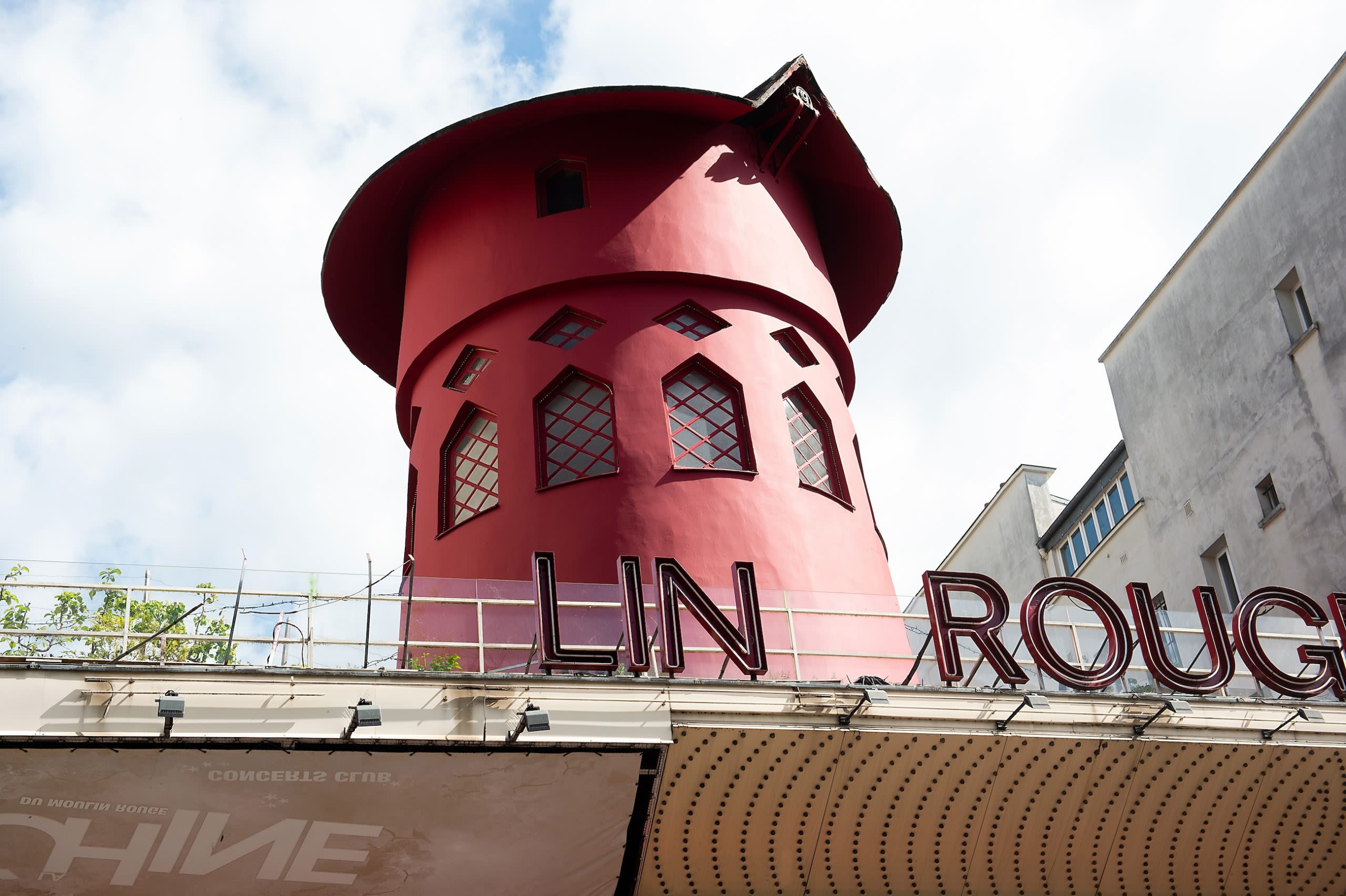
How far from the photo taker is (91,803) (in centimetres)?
805

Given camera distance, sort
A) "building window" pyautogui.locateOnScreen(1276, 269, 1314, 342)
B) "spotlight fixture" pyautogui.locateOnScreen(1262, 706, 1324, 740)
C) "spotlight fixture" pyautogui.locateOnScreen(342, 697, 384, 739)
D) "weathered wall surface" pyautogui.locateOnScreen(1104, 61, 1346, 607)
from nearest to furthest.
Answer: "spotlight fixture" pyautogui.locateOnScreen(342, 697, 384, 739), "spotlight fixture" pyautogui.locateOnScreen(1262, 706, 1324, 740), "weathered wall surface" pyautogui.locateOnScreen(1104, 61, 1346, 607), "building window" pyautogui.locateOnScreen(1276, 269, 1314, 342)

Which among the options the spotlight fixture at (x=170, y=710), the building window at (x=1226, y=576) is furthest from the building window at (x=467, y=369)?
the building window at (x=1226, y=576)

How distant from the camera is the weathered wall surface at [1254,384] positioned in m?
15.8

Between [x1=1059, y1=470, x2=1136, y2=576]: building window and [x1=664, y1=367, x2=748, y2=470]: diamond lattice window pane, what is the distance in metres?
10.6

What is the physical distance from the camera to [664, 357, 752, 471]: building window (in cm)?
1208

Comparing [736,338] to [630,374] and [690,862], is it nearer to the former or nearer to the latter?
[630,374]

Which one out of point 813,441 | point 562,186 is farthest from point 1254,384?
point 562,186

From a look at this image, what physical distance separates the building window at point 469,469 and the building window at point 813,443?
8.27ft

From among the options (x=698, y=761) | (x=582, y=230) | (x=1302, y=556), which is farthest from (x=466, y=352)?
(x=1302, y=556)

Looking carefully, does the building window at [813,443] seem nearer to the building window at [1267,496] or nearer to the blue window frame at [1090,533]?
the building window at [1267,496]

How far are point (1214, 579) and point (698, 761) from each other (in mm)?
11443

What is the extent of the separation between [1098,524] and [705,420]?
1253cm

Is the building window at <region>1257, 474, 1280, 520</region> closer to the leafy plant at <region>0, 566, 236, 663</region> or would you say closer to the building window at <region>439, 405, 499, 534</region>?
the building window at <region>439, 405, 499, 534</region>

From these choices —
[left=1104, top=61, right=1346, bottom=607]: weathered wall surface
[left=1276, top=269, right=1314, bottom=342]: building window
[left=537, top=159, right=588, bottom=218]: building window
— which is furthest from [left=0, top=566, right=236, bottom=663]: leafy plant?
[left=1276, top=269, right=1314, bottom=342]: building window
